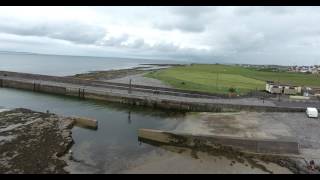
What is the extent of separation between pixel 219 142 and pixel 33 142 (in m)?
11.7

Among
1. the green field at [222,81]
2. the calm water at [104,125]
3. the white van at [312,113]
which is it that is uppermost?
the green field at [222,81]

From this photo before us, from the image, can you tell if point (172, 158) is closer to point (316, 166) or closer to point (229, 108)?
point (316, 166)

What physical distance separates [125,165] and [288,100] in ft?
80.9

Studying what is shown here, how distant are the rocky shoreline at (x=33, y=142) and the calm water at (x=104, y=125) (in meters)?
0.91

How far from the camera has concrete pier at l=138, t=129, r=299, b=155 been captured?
18156 mm

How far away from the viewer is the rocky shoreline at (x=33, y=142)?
14.8 metres

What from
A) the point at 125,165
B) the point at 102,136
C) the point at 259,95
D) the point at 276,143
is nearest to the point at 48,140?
the point at 102,136

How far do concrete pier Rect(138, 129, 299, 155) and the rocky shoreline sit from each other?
5716 millimetres

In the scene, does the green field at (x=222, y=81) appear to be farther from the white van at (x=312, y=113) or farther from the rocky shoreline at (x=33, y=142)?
the rocky shoreline at (x=33, y=142)

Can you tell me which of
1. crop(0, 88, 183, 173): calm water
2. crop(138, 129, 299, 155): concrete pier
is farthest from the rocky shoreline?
crop(138, 129, 299, 155): concrete pier

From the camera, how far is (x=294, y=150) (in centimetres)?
1798

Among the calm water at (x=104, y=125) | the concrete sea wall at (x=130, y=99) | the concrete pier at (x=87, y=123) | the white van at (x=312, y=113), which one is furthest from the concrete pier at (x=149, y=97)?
the concrete pier at (x=87, y=123)

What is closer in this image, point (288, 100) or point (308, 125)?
point (308, 125)

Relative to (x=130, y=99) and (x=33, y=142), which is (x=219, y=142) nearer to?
(x=33, y=142)
